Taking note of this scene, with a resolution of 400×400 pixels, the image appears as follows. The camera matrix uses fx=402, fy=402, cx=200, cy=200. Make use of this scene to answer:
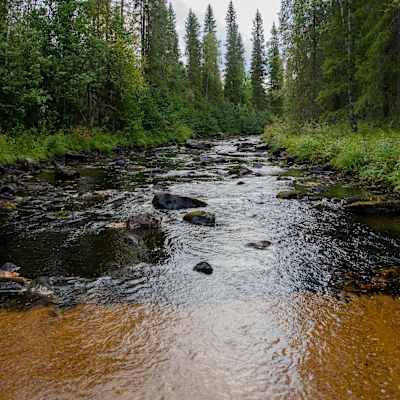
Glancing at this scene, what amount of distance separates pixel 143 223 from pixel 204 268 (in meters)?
2.50

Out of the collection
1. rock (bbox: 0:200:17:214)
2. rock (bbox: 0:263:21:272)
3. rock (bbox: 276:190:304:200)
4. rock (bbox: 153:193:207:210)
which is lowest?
rock (bbox: 0:263:21:272)

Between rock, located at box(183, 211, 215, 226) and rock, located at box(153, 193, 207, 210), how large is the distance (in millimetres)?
1100

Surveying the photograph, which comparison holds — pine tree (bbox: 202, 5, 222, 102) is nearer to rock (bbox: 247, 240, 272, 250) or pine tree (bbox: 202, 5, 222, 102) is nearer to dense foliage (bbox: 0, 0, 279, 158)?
dense foliage (bbox: 0, 0, 279, 158)

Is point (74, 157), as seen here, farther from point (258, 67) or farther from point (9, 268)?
point (258, 67)

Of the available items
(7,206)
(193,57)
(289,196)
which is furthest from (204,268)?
(193,57)

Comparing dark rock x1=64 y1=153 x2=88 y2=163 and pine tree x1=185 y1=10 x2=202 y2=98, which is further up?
pine tree x1=185 y1=10 x2=202 y2=98

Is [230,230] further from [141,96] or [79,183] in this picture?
[141,96]

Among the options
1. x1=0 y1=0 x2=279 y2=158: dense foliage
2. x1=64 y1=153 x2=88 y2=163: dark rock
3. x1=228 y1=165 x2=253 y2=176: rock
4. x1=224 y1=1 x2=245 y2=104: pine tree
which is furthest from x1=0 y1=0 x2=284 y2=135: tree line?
x1=224 y1=1 x2=245 y2=104: pine tree

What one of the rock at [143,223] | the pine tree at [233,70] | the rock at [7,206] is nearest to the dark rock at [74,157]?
the rock at [7,206]

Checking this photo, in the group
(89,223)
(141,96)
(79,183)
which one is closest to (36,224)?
(89,223)

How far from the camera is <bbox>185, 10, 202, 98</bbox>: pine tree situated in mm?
66250

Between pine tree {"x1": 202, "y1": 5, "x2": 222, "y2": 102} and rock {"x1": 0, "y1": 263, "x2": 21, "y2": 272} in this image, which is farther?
pine tree {"x1": 202, "y1": 5, "x2": 222, "y2": 102}

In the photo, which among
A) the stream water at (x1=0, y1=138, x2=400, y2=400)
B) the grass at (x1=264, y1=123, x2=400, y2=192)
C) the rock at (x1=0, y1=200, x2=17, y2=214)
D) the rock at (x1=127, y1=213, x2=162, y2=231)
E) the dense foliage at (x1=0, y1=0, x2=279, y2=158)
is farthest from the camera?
the dense foliage at (x1=0, y1=0, x2=279, y2=158)

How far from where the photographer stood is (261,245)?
6.86m
